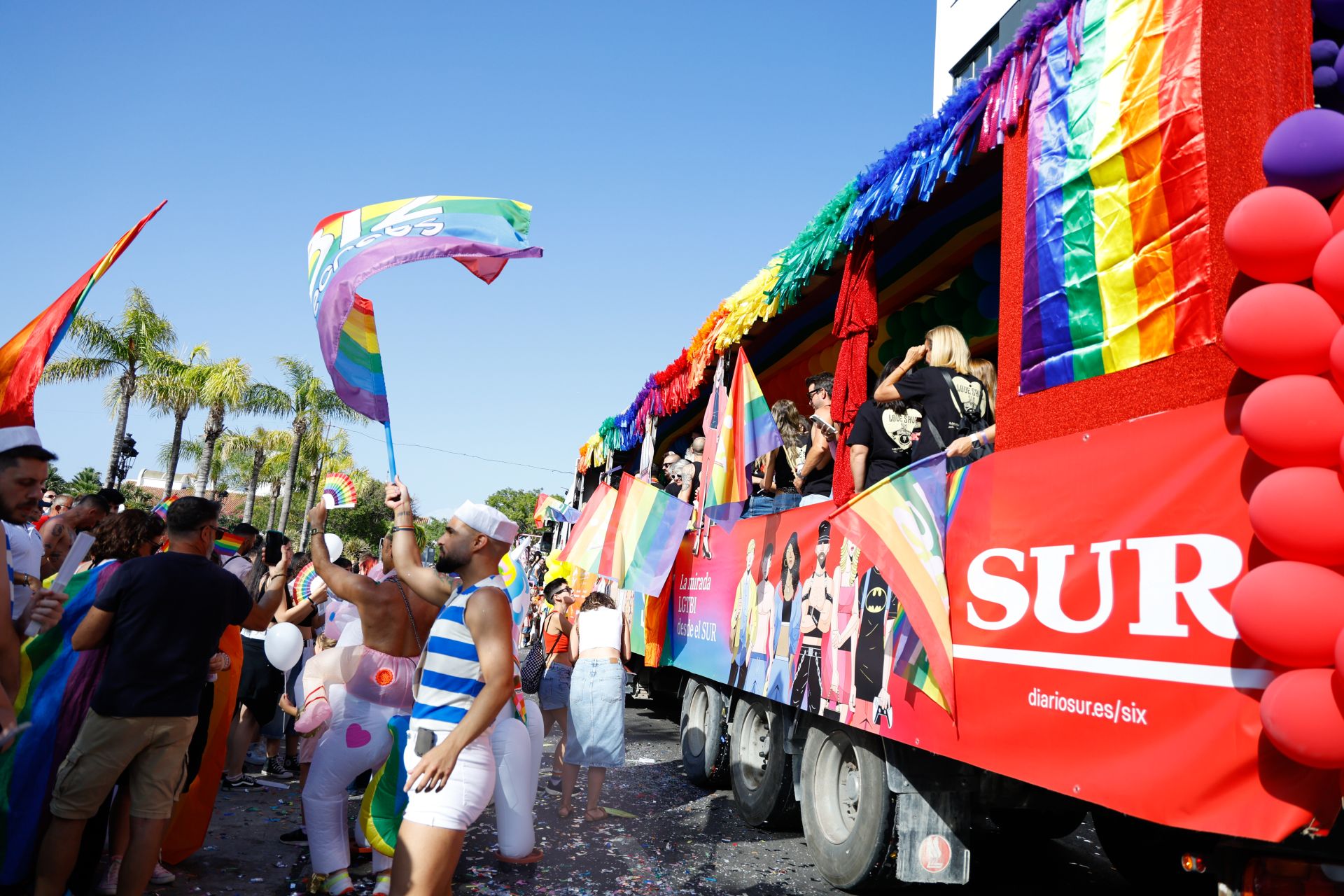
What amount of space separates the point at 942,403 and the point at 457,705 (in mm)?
2794

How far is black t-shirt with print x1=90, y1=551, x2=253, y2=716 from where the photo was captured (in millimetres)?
4051

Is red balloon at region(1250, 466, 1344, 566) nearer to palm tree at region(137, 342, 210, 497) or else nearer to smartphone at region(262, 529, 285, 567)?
smartphone at region(262, 529, 285, 567)

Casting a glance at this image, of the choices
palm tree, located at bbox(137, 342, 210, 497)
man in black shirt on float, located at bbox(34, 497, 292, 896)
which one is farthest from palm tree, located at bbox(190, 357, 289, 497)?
man in black shirt on float, located at bbox(34, 497, 292, 896)

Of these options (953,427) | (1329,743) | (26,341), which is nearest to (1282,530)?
(1329,743)

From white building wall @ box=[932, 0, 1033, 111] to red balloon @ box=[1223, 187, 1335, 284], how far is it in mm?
20799

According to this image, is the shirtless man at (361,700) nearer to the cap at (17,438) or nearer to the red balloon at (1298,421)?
the cap at (17,438)

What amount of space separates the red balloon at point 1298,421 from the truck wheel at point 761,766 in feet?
14.3

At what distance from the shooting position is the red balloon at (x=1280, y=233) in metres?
2.60

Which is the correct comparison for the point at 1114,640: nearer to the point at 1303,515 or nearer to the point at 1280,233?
the point at 1303,515

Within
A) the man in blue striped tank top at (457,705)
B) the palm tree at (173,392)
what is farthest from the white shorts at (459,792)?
the palm tree at (173,392)

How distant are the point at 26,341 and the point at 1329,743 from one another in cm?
464

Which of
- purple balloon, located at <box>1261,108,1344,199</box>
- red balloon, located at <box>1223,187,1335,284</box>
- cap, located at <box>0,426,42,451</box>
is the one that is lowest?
cap, located at <box>0,426,42,451</box>

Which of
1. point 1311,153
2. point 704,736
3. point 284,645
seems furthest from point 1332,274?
point 704,736

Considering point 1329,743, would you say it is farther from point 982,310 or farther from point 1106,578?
point 982,310
